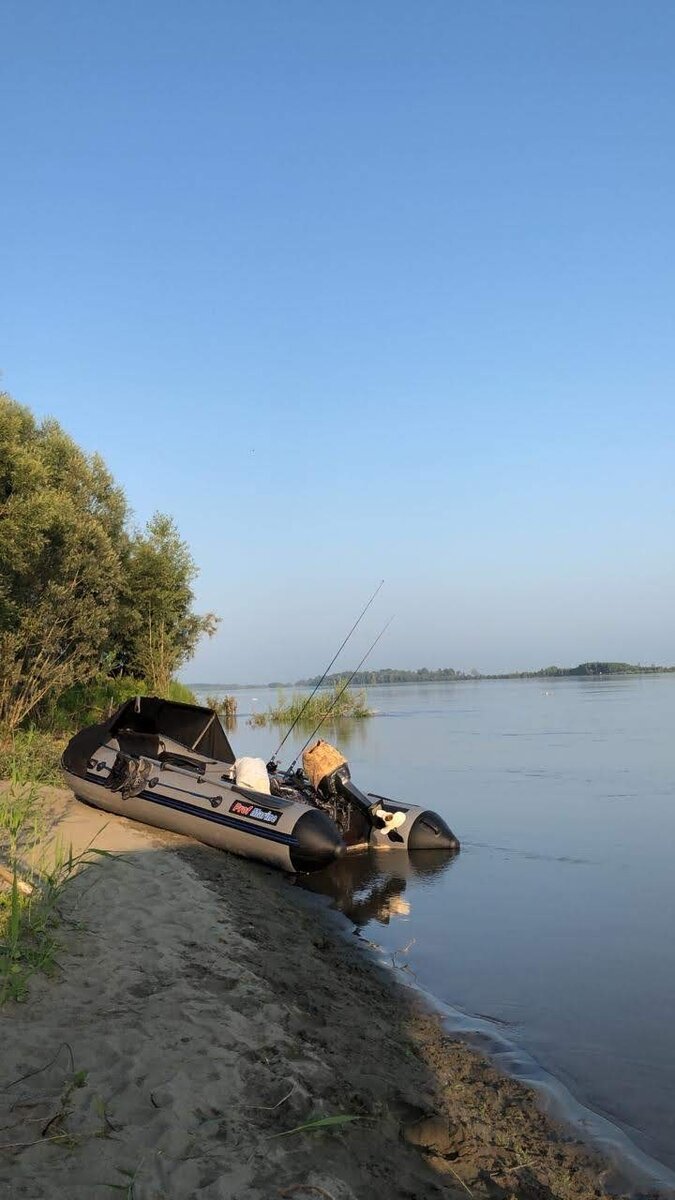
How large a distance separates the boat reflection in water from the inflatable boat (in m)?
0.21

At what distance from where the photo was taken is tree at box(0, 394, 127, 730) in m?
12.3

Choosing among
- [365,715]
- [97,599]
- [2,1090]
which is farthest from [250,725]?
[2,1090]

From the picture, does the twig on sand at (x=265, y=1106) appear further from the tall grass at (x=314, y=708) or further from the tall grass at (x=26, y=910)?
the tall grass at (x=314, y=708)

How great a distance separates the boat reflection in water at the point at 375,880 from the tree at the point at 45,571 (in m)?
5.93

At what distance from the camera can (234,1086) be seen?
10.2ft

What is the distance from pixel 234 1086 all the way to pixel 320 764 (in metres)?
6.94

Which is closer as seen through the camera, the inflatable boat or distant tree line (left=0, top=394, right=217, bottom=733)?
the inflatable boat

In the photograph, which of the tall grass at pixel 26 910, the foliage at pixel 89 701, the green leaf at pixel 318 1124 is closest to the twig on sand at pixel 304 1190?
the green leaf at pixel 318 1124

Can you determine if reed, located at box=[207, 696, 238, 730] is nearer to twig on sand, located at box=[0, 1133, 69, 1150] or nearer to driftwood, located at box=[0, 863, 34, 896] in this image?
driftwood, located at box=[0, 863, 34, 896]

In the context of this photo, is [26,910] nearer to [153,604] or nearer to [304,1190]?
[304,1190]

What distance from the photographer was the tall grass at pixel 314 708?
35.6 meters

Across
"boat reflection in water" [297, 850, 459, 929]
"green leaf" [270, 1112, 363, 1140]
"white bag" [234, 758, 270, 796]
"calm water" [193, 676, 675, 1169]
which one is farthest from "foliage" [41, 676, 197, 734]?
"green leaf" [270, 1112, 363, 1140]

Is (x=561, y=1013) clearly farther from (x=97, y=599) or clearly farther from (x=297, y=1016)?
(x=97, y=599)

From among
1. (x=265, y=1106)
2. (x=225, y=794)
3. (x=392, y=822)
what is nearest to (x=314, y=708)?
(x=392, y=822)
